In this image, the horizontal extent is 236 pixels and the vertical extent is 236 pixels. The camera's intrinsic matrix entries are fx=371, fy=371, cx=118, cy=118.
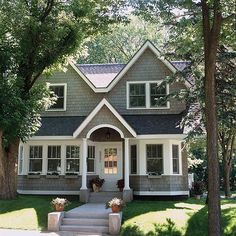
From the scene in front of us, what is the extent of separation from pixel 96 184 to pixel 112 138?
286cm

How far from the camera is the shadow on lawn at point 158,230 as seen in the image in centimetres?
1311

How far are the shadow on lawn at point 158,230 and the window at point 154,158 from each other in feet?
20.3

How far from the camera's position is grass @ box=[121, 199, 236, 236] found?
1323cm

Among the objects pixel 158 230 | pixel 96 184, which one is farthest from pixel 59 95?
pixel 158 230

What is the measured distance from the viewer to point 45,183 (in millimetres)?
21125

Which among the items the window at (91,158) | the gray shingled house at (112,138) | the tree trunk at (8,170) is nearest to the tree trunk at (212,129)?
the gray shingled house at (112,138)

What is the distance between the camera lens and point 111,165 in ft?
69.9

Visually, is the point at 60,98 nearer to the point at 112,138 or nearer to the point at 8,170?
the point at 112,138

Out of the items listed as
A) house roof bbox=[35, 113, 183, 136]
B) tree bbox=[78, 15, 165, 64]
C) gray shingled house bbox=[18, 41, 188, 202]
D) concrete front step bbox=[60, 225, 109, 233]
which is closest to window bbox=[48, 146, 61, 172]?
gray shingled house bbox=[18, 41, 188, 202]

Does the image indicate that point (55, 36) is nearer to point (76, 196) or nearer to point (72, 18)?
point (72, 18)

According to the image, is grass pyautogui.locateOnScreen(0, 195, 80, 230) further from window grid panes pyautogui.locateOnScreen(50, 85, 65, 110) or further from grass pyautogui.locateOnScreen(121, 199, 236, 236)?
window grid panes pyautogui.locateOnScreen(50, 85, 65, 110)

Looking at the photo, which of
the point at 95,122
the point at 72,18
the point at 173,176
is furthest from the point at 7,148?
the point at 173,176

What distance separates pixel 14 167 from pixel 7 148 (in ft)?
3.38

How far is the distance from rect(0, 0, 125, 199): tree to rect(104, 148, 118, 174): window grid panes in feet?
14.9
